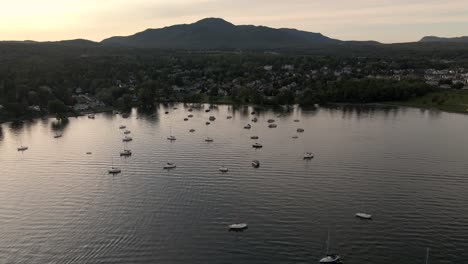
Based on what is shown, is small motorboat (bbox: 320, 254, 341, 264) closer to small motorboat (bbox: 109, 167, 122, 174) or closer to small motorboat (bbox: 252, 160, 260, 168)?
small motorboat (bbox: 252, 160, 260, 168)

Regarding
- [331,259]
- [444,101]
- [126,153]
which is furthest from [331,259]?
[444,101]

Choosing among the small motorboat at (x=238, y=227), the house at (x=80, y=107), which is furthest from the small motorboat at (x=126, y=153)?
the house at (x=80, y=107)

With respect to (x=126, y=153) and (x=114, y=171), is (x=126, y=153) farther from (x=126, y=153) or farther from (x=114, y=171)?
(x=114, y=171)

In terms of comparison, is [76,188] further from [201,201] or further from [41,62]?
[41,62]

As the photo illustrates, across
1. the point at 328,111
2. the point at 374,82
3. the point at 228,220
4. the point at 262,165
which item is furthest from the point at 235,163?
the point at 374,82

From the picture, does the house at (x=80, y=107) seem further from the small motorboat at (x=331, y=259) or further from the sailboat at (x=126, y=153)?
the small motorboat at (x=331, y=259)

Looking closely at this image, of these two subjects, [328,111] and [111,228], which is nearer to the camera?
[111,228]
